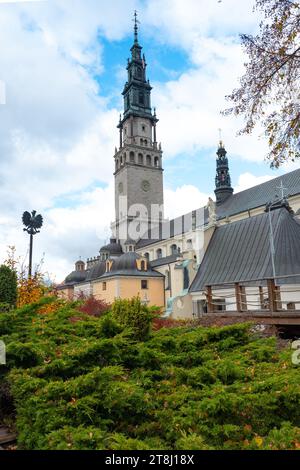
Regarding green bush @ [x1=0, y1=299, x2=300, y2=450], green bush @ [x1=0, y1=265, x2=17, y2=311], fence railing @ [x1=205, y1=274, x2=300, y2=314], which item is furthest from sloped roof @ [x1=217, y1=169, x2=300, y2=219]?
green bush @ [x1=0, y1=299, x2=300, y2=450]

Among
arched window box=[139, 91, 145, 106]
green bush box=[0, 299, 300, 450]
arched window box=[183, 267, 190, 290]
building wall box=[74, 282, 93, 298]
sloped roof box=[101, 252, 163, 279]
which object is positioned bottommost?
green bush box=[0, 299, 300, 450]

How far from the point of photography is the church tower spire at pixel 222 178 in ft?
162

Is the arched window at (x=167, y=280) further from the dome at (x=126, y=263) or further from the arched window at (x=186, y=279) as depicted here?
the arched window at (x=186, y=279)

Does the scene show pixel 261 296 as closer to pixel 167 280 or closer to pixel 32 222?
pixel 32 222

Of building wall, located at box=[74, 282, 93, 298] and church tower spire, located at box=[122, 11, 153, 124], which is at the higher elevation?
church tower spire, located at box=[122, 11, 153, 124]

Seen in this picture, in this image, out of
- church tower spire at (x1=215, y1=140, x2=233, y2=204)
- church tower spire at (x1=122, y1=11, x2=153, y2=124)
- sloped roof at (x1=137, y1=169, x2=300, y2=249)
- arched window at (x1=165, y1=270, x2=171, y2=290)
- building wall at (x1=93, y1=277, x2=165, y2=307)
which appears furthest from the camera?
church tower spire at (x1=122, y1=11, x2=153, y2=124)

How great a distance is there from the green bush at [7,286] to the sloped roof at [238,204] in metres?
25.8

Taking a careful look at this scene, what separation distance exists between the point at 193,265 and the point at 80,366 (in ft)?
62.1

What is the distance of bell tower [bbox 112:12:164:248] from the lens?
6175 centimetres

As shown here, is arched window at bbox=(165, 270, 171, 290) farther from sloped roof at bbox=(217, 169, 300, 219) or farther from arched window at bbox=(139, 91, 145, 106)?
arched window at bbox=(139, 91, 145, 106)

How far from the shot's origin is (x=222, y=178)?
50.3m

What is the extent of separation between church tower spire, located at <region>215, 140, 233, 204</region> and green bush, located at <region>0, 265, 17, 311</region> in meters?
41.4

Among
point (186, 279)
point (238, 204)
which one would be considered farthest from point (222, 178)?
point (186, 279)

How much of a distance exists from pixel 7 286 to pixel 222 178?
43.9 m
